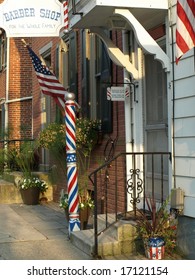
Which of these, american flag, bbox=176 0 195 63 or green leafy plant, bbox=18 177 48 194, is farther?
green leafy plant, bbox=18 177 48 194

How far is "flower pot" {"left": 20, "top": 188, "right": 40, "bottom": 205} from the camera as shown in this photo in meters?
9.67

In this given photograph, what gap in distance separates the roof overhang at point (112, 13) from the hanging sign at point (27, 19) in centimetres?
38

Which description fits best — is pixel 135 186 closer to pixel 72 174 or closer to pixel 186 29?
pixel 72 174

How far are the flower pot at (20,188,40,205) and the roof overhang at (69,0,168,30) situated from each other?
443cm

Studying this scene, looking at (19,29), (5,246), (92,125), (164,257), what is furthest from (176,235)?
(19,29)

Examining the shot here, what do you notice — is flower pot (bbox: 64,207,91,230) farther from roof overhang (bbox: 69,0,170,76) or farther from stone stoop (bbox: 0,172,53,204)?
stone stoop (bbox: 0,172,53,204)

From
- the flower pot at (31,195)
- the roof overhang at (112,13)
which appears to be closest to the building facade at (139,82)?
the roof overhang at (112,13)

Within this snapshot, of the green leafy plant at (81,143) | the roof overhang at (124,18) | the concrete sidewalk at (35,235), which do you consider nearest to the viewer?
the roof overhang at (124,18)

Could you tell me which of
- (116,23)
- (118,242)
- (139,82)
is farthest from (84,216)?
(116,23)

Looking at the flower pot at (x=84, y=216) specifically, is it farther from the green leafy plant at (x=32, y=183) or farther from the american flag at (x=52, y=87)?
the green leafy plant at (x=32, y=183)

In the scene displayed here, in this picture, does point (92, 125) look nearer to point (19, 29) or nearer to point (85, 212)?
point (85, 212)

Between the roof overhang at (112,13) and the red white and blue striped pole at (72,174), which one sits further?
the red white and blue striped pole at (72,174)

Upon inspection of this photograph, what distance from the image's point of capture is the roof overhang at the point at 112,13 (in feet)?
17.5

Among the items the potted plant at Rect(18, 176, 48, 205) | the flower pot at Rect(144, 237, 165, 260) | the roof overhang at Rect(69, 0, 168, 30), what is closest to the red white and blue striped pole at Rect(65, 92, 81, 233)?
the roof overhang at Rect(69, 0, 168, 30)
